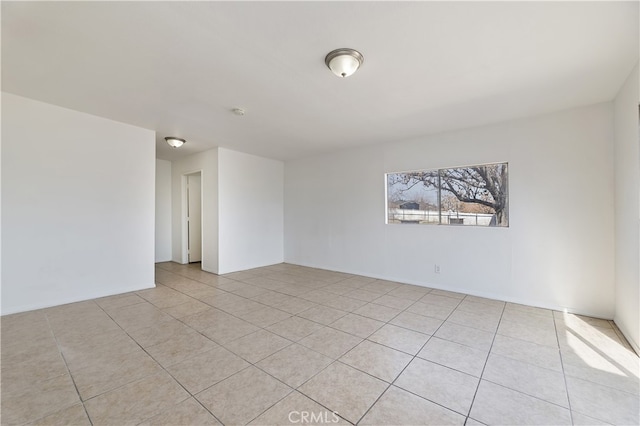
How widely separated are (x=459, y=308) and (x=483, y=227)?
132 centimetres

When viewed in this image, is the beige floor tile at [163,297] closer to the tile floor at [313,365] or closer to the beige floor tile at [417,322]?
the tile floor at [313,365]

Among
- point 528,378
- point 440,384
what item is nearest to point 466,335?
point 528,378

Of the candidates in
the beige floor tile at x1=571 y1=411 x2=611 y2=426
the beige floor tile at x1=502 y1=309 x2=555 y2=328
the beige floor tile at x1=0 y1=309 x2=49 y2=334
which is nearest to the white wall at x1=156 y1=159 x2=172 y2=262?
the beige floor tile at x1=0 y1=309 x2=49 y2=334

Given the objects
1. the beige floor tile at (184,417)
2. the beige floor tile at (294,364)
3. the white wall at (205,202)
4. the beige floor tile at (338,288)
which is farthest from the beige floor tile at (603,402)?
the white wall at (205,202)

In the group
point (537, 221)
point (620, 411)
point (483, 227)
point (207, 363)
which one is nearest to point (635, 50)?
point (537, 221)

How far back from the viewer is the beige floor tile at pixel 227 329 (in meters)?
2.61

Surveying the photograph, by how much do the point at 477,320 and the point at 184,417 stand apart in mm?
3045

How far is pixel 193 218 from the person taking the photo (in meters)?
6.68

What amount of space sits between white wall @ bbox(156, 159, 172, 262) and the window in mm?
5593

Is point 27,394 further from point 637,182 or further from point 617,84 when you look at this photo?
point 617,84

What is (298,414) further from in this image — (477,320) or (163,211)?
(163,211)

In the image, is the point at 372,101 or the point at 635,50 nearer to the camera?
the point at 635,50

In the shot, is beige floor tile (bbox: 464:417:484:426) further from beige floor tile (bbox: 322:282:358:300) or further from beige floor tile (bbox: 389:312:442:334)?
beige floor tile (bbox: 322:282:358:300)

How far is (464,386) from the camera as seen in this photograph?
6.18 ft
